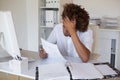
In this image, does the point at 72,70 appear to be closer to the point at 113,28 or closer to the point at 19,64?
the point at 19,64

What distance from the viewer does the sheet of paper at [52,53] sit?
1.31 m

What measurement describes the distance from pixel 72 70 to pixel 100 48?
2.13 meters

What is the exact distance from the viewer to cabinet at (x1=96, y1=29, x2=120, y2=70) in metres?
2.94

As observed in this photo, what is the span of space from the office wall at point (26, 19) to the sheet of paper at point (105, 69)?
202cm

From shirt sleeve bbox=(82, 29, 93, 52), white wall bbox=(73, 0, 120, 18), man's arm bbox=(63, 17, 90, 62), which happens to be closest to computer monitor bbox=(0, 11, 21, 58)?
man's arm bbox=(63, 17, 90, 62)

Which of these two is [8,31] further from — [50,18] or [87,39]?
[50,18]

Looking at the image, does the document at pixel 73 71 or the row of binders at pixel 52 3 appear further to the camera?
the row of binders at pixel 52 3

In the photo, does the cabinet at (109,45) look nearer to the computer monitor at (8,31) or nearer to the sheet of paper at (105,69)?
the sheet of paper at (105,69)

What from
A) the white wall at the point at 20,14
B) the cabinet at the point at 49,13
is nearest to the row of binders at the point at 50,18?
the cabinet at the point at 49,13

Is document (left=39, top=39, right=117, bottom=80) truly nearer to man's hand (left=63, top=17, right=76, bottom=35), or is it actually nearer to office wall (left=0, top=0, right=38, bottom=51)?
man's hand (left=63, top=17, right=76, bottom=35)

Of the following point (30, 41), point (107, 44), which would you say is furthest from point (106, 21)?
point (30, 41)

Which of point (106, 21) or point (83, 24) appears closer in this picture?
point (83, 24)

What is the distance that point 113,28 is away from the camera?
3.01 metres

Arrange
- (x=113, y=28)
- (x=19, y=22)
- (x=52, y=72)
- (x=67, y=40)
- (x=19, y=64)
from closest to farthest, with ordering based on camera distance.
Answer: (x=52, y=72)
(x=19, y=64)
(x=67, y=40)
(x=113, y=28)
(x=19, y=22)
